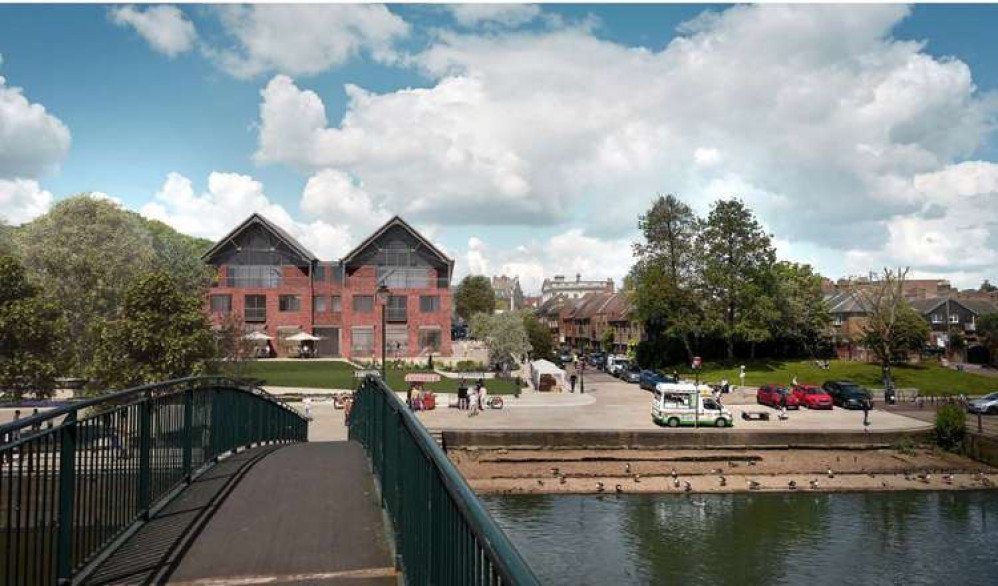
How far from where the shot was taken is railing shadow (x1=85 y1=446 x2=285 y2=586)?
5.77m

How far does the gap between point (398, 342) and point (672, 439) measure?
144 feet

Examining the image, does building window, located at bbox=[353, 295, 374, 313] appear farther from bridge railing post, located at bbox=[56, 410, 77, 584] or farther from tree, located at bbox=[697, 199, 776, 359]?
bridge railing post, located at bbox=[56, 410, 77, 584]

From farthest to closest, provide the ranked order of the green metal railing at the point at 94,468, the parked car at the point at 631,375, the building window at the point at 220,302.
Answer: the building window at the point at 220,302
the parked car at the point at 631,375
the green metal railing at the point at 94,468

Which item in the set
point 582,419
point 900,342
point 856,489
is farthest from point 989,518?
point 900,342

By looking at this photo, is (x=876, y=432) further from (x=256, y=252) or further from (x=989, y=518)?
(x=256, y=252)

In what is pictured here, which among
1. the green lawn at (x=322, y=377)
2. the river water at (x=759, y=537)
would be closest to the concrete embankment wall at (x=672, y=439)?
the river water at (x=759, y=537)

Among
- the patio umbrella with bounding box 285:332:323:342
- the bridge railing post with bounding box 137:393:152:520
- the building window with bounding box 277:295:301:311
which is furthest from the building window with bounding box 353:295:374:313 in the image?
the bridge railing post with bounding box 137:393:152:520

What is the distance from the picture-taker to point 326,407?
44719 millimetres

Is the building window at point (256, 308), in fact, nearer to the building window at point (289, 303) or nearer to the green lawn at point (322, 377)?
the building window at point (289, 303)

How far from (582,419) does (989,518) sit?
19425 millimetres

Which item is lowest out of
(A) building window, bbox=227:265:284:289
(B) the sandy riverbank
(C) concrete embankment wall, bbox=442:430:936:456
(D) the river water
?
(D) the river water

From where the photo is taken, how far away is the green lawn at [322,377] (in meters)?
52.6

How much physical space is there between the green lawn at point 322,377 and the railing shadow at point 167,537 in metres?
39.7

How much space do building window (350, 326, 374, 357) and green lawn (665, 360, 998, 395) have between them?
3079 centimetres
